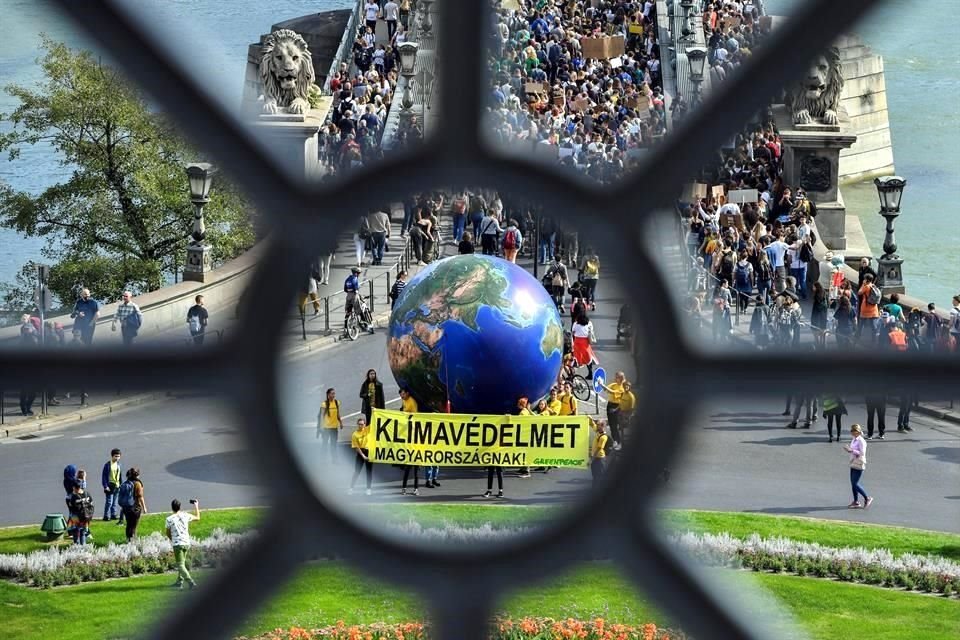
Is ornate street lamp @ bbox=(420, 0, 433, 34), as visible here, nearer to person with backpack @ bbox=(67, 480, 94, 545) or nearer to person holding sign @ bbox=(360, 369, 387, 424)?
person with backpack @ bbox=(67, 480, 94, 545)

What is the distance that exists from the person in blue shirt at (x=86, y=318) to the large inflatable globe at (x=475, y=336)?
7.45 metres

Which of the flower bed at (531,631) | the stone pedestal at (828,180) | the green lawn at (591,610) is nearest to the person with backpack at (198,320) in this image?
the stone pedestal at (828,180)

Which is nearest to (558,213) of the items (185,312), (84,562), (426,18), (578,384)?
(426,18)

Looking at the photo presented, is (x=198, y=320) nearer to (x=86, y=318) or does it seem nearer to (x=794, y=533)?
(x=86, y=318)

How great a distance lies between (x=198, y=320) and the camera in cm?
144

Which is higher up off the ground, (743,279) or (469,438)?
(743,279)

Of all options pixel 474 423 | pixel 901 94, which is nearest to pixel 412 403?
pixel 474 423

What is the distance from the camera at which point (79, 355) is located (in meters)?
1.27

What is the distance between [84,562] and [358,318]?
3319mm

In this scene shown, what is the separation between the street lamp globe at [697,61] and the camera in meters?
1.27

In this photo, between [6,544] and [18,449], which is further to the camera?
[18,449]

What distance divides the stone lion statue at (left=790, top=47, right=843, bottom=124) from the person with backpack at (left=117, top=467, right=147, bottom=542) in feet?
24.9

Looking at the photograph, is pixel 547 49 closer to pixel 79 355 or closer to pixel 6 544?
pixel 79 355

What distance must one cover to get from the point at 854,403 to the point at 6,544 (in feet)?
27.1
